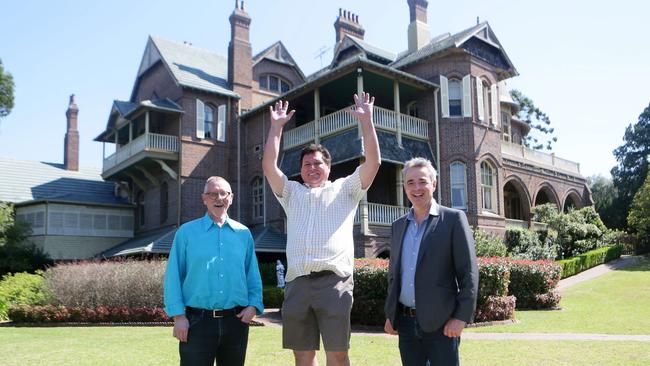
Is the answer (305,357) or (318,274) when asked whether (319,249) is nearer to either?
(318,274)

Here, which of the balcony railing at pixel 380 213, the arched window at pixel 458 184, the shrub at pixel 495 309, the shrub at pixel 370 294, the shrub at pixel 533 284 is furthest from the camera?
the arched window at pixel 458 184

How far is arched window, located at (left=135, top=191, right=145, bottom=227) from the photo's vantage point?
2984 centimetres

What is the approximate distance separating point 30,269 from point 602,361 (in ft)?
83.3

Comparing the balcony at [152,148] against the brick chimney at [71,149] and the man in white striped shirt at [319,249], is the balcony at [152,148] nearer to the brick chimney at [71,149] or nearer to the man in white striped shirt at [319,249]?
the brick chimney at [71,149]

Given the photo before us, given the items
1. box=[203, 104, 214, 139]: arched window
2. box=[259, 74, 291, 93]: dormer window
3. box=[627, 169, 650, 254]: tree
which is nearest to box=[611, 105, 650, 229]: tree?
box=[627, 169, 650, 254]: tree

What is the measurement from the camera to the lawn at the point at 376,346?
802 cm

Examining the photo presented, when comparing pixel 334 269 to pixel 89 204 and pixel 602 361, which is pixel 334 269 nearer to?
pixel 602 361

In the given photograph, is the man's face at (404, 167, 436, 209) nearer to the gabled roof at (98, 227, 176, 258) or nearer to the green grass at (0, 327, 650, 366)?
the green grass at (0, 327, 650, 366)

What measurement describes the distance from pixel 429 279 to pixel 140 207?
28026mm

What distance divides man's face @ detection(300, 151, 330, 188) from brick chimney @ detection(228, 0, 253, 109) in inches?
924

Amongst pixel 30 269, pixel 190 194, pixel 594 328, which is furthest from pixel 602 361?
pixel 30 269

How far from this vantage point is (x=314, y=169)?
4492 millimetres

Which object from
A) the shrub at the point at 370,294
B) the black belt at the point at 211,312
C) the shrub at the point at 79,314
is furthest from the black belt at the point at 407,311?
the shrub at the point at 79,314

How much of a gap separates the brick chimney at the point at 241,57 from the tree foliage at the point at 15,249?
1176 cm
